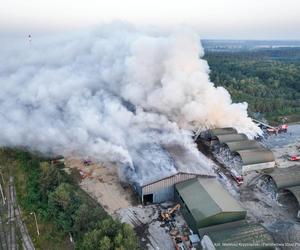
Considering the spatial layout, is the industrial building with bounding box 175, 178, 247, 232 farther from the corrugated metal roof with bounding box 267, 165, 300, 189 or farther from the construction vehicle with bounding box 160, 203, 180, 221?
the corrugated metal roof with bounding box 267, 165, 300, 189

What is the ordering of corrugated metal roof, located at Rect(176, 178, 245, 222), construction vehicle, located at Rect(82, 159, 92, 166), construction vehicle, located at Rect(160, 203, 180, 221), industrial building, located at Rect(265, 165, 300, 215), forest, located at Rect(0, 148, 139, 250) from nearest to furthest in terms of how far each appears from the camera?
forest, located at Rect(0, 148, 139, 250), corrugated metal roof, located at Rect(176, 178, 245, 222), construction vehicle, located at Rect(160, 203, 180, 221), industrial building, located at Rect(265, 165, 300, 215), construction vehicle, located at Rect(82, 159, 92, 166)

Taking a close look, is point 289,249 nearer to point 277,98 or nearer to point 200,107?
point 200,107

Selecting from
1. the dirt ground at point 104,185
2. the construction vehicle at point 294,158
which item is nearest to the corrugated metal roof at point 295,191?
the construction vehicle at point 294,158

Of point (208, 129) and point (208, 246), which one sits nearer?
point (208, 246)

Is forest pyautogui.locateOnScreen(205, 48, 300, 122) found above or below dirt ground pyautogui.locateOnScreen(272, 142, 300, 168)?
above

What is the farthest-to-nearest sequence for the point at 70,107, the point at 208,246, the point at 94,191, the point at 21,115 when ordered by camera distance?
1. the point at 70,107
2. the point at 21,115
3. the point at 94,191
4. the point at 208,246

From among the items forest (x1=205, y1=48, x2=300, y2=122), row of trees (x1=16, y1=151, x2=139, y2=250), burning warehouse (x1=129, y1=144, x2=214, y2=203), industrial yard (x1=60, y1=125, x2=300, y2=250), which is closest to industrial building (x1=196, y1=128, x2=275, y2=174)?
industrial yard (x1=60, y1=125, x2=300, y2=250)

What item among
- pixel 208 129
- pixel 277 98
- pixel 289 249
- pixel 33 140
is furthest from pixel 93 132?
pixel 277 98
